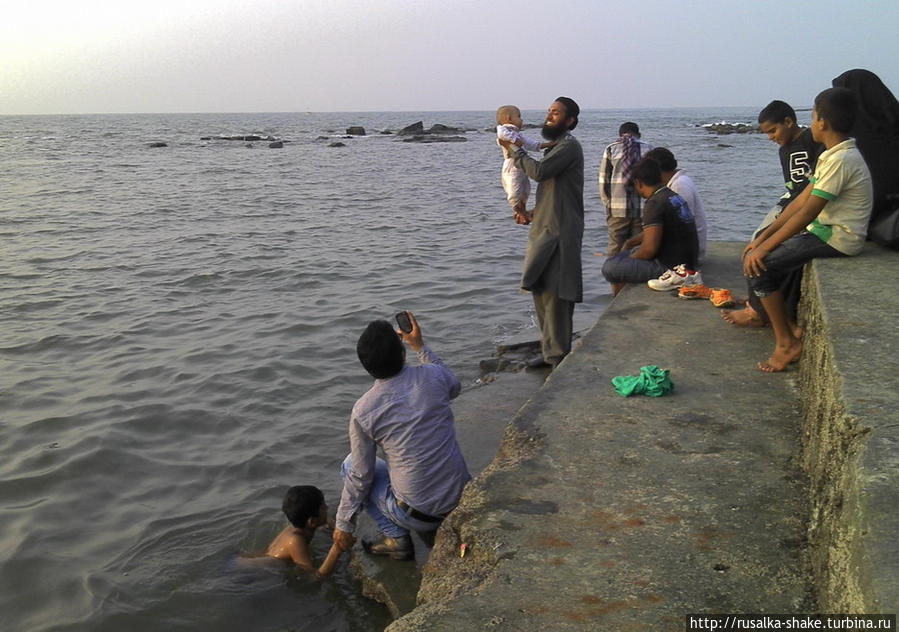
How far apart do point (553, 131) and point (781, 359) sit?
2.05 meters

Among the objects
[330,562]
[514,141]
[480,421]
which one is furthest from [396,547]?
[514,141]

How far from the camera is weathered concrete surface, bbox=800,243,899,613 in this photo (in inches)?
68.1

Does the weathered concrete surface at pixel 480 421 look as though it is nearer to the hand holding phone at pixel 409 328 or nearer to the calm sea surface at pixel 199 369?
the calm sea surface at pixel 199 369

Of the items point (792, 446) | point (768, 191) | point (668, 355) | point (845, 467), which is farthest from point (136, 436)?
point (768, 191)

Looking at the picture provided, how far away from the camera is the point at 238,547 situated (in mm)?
4301

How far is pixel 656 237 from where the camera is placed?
19.7ft

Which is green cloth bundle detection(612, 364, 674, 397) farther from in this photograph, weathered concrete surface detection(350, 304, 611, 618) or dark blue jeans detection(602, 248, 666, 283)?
dark blue jeans detection(602, 248, 666, 283)

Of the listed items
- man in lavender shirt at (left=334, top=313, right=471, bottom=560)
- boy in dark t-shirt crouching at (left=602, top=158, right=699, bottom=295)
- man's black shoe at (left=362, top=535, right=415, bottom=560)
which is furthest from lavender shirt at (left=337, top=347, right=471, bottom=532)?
boy in dark t-shirt crouching at (left=602, top=158, right=699, bottom=295)

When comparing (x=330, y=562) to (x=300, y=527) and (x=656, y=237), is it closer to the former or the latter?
(x=300, y=527)

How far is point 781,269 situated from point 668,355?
0.78 meters

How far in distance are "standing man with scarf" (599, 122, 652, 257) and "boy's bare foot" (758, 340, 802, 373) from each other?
304 cm

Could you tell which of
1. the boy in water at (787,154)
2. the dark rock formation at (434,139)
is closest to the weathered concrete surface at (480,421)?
the boy in water at (787,154)

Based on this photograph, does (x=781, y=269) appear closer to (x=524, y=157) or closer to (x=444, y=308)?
(x=524, y=157)

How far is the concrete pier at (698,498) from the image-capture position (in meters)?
2.16
